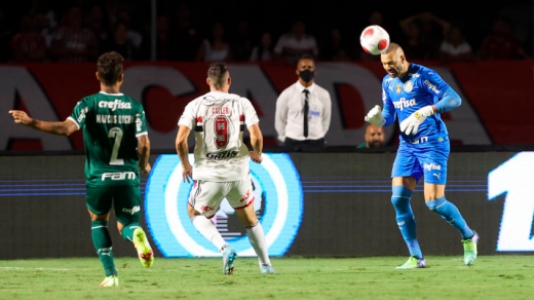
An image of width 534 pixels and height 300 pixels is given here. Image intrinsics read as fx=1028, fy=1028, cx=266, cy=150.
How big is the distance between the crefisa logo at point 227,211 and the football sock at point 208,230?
238cm

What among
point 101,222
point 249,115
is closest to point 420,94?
point 249,115

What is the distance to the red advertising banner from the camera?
49.0ft

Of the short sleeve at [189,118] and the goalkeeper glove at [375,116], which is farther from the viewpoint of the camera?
the goalkeeper glove at [375,116]

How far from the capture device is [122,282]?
8.64 metres

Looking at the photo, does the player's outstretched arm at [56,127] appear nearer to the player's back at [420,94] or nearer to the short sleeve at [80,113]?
the short sleeve at [80,113]

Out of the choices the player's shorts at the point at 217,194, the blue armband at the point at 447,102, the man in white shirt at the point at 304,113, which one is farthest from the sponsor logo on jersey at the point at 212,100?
the man in white shirt at the point at 304,113

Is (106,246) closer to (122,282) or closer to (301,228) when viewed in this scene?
(122,282)

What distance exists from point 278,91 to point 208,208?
594 cm

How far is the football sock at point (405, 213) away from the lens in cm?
1002

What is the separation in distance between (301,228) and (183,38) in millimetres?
5090

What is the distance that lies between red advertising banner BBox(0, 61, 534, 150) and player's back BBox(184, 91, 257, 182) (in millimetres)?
5649

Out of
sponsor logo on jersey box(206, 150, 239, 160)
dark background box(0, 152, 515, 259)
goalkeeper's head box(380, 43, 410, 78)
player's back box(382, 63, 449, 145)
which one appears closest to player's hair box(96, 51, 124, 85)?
sponsor logo on jersey box(206, 150, 239, 160)

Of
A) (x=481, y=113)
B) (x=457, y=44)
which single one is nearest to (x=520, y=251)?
(x=481, y=113)

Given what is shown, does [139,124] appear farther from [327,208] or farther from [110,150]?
[327,208]
